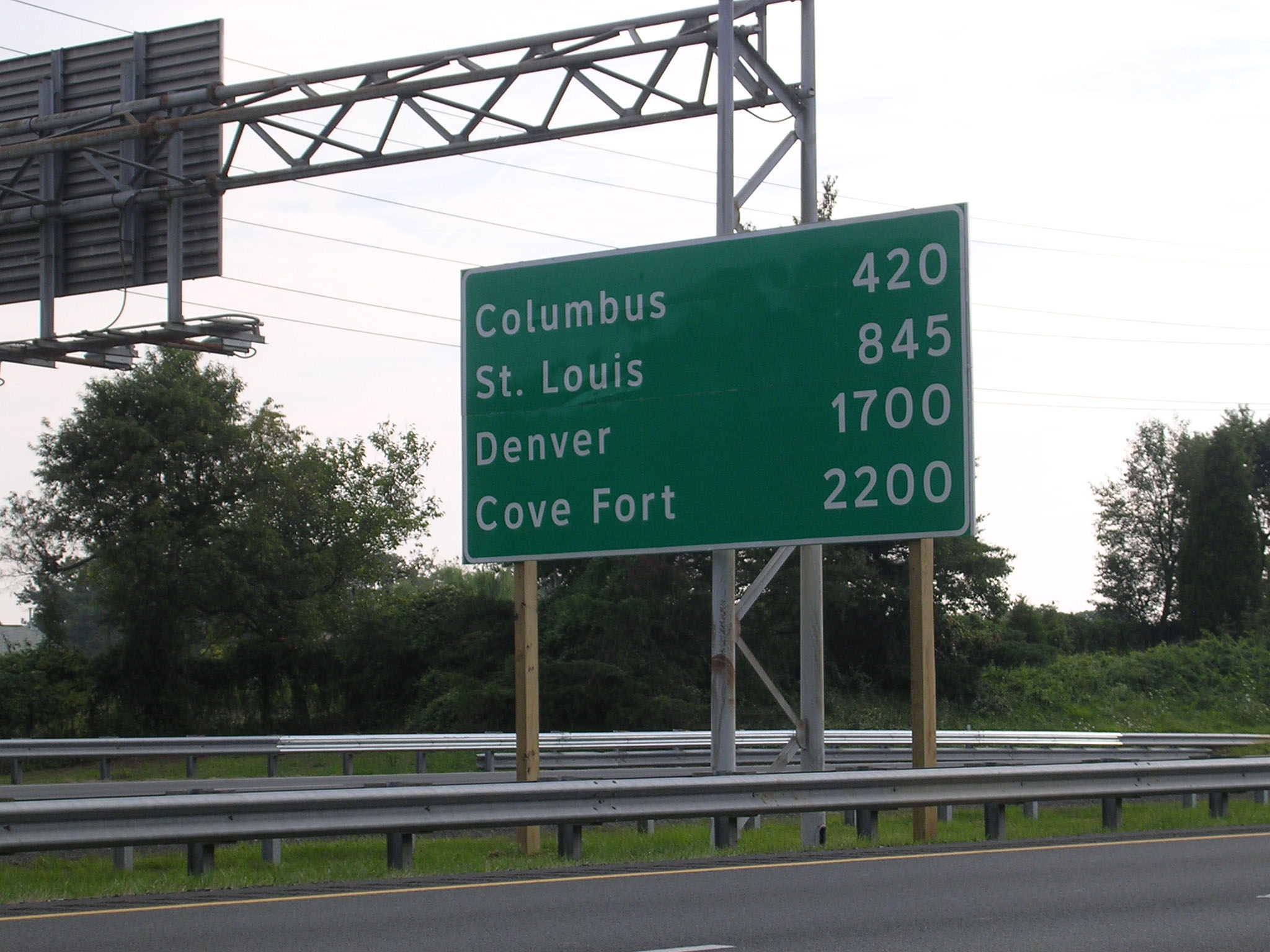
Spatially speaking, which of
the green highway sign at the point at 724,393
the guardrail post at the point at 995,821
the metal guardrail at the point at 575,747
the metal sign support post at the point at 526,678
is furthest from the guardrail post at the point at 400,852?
the metal guardrail at the point at 575,747

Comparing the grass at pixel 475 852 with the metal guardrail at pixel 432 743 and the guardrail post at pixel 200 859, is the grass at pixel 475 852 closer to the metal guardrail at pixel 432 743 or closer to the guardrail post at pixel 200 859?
the guardrail post at pixel 200 859

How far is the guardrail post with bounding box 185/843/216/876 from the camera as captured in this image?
10852 mm

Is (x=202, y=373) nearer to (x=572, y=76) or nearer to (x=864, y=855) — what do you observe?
(x=572, y=76)

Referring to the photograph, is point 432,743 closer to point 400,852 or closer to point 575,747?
A: point 575,747

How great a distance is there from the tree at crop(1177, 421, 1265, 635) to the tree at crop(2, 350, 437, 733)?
1436 inches

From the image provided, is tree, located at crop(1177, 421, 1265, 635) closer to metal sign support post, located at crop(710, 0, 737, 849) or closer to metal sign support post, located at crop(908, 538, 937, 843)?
metal sign support post, located at crop(710, 0, 737, 849)

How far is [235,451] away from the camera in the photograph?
46.9 meters

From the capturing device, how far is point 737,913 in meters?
9.30

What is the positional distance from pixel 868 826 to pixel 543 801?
369 cm

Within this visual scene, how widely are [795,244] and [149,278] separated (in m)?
8.14

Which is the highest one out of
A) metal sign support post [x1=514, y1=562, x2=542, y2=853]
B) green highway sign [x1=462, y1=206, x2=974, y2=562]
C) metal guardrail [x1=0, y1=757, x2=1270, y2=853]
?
green highway sign [x1=462, y1=206, x2=974, y2=562]

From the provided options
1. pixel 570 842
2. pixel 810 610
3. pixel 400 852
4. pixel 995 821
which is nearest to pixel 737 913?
pixel 400 852

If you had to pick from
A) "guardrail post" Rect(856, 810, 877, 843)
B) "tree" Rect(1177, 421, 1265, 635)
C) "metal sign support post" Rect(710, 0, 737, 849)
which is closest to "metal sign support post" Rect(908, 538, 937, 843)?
"guardrail post" Rect(856, 810, 877, 843)

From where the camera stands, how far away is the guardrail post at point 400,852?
11648 mm
